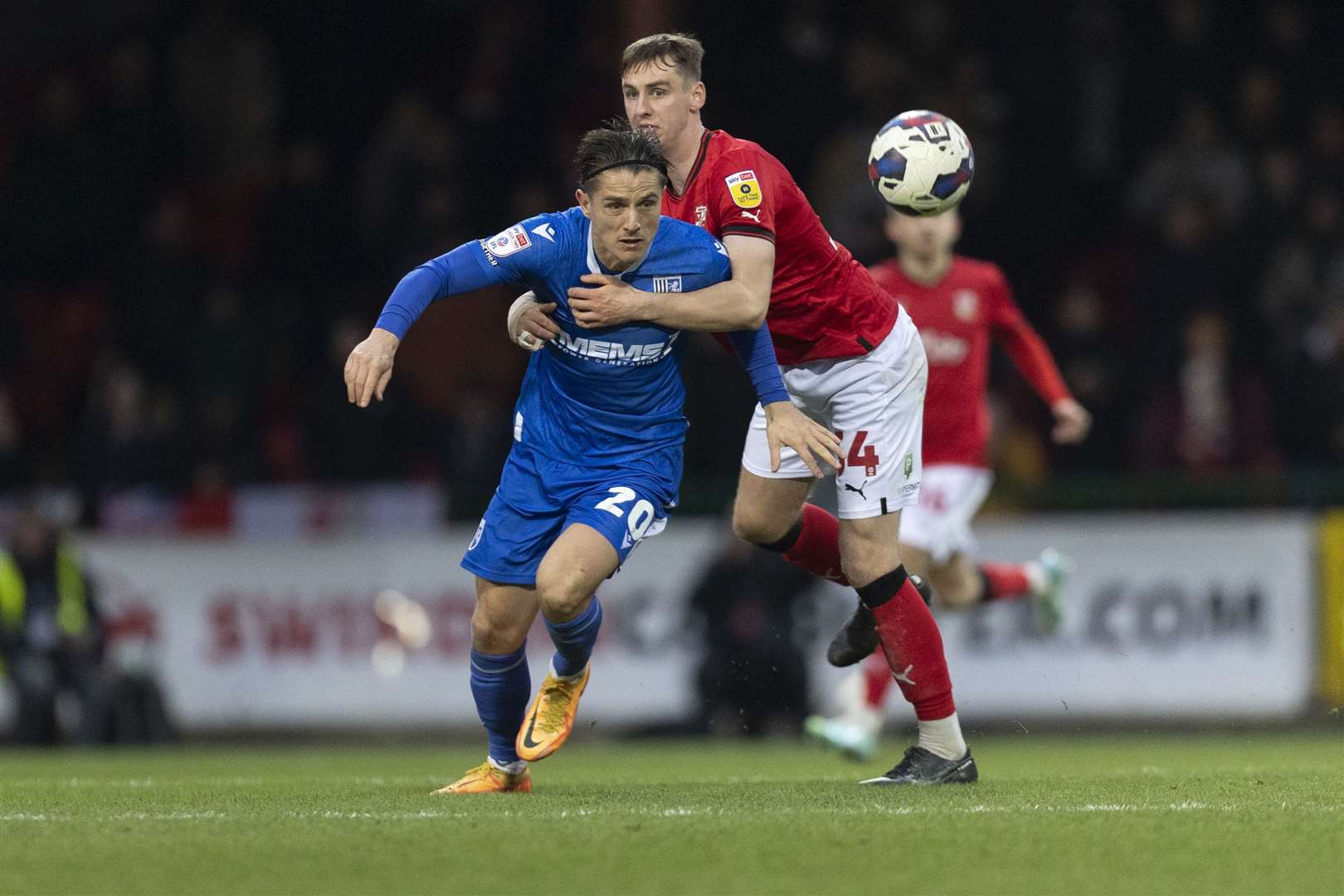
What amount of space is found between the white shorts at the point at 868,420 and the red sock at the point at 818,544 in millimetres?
258

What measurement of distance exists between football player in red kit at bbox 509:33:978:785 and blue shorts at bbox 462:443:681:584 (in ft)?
1.30

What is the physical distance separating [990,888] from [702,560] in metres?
8.33

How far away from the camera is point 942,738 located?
20.9ft

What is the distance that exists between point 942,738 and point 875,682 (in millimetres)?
2849

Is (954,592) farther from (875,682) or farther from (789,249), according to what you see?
(789,249)

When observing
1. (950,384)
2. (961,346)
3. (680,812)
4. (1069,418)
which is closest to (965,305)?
(961,346)

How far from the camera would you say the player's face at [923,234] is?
920 cm

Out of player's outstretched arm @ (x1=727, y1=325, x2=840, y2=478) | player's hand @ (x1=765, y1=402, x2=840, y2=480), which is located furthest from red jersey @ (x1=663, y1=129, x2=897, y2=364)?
player's hand @ (x1=765, y1=402, x2=840, y2=480)

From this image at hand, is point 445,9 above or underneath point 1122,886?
above

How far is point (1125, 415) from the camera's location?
517 inches

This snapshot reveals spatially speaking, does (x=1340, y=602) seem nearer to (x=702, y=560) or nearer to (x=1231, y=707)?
(x=1231, y=707)

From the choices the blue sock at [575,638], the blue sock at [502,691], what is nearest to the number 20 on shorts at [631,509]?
the blue sock at [575,638]

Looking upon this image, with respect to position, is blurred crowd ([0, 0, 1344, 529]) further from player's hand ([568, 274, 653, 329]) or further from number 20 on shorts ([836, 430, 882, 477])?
player's hand ([568, 274, 653, 329])

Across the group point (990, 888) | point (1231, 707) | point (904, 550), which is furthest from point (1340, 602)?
point (990, 888)
